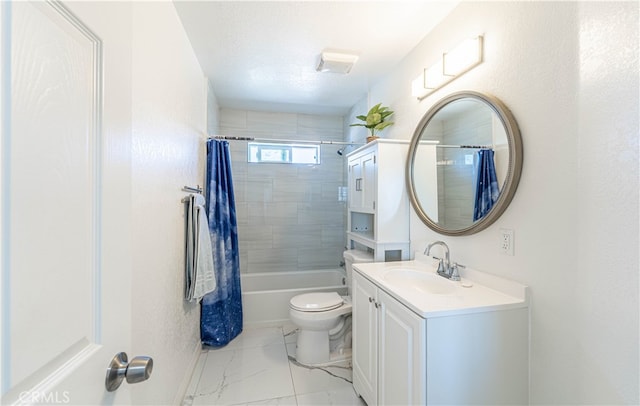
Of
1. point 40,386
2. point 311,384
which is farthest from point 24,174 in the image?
point 311,384

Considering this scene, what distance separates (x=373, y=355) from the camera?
149 centimetres

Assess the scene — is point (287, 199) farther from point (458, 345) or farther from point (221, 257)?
point (458, 345)

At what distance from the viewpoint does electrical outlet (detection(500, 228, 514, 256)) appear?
1.23 m

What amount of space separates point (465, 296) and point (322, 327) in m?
1.17

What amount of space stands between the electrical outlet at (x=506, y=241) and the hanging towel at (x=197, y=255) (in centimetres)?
179

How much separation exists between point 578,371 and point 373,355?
2.81 feet

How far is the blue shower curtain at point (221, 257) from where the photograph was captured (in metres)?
2.29

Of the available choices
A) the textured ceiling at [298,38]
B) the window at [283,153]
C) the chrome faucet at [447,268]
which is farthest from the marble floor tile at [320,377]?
the textured ceiling at [298,38]

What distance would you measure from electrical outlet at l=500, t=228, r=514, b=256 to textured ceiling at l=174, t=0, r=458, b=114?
1.30 metres

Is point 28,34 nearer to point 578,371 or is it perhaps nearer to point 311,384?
point 578,371

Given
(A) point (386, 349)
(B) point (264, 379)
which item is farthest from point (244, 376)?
(A) point (386, 349)

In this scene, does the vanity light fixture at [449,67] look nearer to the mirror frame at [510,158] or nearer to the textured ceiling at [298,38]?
the mirror frame at [510,158]

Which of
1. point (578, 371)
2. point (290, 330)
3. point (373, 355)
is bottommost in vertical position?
point (290, 330)

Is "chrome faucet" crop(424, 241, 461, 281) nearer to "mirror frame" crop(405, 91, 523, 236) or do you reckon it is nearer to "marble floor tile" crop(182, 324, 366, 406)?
"mirror frame" crop(405, 91, 523, 236)
